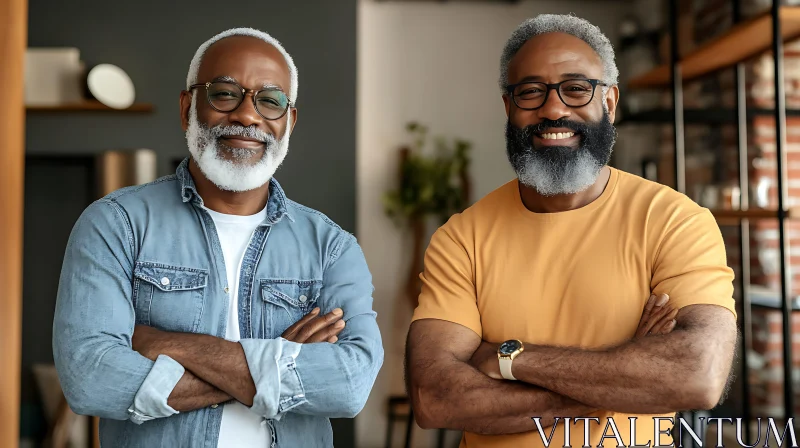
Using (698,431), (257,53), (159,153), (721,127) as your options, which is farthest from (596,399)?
(159,153)

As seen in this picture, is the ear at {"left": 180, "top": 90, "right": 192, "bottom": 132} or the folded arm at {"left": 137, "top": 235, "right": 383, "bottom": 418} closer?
the folded arm at {"left": 137, "top": 235, "right": 383, "bottom": 418}

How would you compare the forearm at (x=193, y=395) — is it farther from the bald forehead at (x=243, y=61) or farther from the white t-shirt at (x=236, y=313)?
the bald forehead at (x=243, y=61)

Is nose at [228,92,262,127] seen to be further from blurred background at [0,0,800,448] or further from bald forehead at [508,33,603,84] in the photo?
blurred background at [0,0,800,448]

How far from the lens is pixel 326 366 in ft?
5.06

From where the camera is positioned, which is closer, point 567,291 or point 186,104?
point 567,291

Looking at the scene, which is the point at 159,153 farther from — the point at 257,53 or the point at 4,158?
the point at 257,53

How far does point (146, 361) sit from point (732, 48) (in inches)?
92.5

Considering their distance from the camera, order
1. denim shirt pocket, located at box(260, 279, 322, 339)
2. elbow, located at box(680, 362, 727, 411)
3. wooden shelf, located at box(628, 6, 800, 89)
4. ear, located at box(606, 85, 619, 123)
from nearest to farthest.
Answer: elbow, located at box(680, 362, 727, 411)
denim shirt pocket, located at box(260, 279, 322, 339)
ear, located at box(606, 85, 619, 123)
wooden shelf, located at box(628, 6, 800, 89)

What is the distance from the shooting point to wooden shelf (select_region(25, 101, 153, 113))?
4164 millimetres

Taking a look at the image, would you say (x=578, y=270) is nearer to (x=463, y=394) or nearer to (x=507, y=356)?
(x=507, y=356)

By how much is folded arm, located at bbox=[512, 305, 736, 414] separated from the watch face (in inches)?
2.1

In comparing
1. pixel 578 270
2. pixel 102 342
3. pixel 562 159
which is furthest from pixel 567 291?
pixel 102 342

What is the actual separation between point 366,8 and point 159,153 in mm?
1841

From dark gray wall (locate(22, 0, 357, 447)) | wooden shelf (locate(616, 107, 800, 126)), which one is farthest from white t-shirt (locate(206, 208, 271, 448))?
dark gray wall (locate(22, 0, 357, 447))
